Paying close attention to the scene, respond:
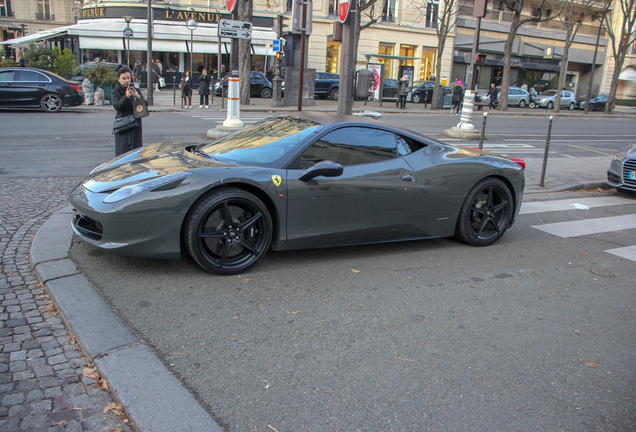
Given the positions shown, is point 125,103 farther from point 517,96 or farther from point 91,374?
point 517,96

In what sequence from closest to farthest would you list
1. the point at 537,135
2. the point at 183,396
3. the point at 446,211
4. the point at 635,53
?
the point at 183,396
the point at 446,211
the point at 537,135
the point at 635,53

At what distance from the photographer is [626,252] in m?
5.70

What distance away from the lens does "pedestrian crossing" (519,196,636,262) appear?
622 cm

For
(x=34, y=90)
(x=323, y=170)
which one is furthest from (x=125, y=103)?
(x=34, y=90)

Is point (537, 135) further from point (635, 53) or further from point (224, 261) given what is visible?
point (635, 53)

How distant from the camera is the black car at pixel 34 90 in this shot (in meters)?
16.2

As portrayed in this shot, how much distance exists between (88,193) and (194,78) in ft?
108

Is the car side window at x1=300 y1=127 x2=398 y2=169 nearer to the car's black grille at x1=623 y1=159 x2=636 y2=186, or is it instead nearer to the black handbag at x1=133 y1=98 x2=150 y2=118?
the black handbag at x1=133 y1=98 x2=150 y2=118

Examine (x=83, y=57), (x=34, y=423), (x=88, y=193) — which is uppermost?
(x=83, y=57)

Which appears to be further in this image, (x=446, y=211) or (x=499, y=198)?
(x=499, y=198)

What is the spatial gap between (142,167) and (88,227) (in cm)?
66

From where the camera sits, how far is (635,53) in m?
57.4

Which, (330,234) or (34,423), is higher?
(330,234)

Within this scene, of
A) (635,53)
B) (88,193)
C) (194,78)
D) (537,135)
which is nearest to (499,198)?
(88,193)
